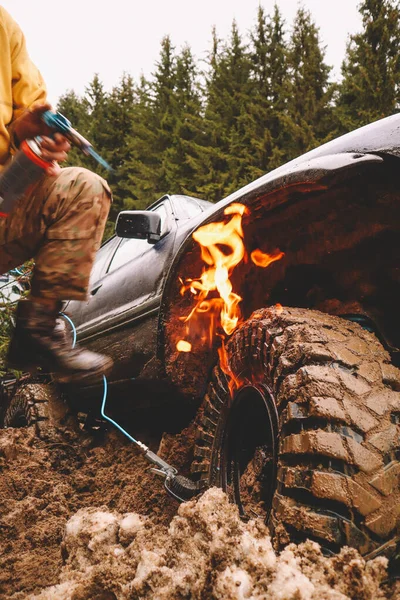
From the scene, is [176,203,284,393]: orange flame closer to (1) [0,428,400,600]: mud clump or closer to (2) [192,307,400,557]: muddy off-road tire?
(2) [192,307,400,557]: muddy off-road tire

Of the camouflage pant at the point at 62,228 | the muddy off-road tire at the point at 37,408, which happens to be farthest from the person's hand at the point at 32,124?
the muddy off-road tire at the point at 37,408

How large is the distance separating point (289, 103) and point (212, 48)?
686 cm

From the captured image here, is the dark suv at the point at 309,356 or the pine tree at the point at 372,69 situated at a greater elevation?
the pine tree at the point at 372,69

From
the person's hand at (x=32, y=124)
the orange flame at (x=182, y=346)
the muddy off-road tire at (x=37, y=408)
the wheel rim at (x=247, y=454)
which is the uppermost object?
the person's hand at (x=32, y=124)

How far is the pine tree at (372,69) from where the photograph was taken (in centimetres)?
1445

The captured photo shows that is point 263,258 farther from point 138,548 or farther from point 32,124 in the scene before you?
point 138,548

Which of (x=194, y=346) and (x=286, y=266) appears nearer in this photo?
(x=286, y=266)

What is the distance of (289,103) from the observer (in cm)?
1734

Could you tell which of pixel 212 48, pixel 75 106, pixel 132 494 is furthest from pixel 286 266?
pixel 75 106

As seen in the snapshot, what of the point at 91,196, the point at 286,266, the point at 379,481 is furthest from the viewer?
the point at 286,266

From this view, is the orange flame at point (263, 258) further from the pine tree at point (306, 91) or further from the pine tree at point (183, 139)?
the pine tree at point (183, 139)

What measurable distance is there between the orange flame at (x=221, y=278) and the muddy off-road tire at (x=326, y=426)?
1.00 ft

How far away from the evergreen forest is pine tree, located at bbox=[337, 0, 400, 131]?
3cm

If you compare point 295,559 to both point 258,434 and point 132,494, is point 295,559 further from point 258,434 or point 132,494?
point 132,494
